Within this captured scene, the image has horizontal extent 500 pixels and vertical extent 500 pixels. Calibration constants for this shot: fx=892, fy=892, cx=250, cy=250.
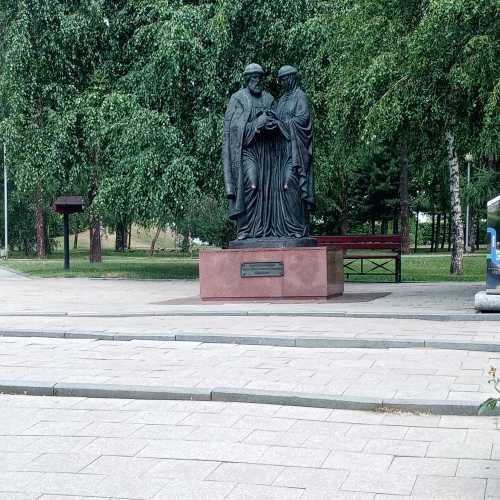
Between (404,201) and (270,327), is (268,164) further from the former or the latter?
(404,201)

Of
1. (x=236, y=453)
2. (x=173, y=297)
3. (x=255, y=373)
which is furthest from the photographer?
(x=173, y=297)

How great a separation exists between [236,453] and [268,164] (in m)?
10.8

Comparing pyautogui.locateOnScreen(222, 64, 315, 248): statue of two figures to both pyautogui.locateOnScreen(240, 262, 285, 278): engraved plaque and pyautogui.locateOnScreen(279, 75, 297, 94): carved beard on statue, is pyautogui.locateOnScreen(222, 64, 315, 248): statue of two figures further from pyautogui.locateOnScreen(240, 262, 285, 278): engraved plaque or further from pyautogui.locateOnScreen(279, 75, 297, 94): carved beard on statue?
pyautogui.locateOnScreen(240, 262, 285, 278): engraved plaque

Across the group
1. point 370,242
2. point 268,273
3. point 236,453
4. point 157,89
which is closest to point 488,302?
point 268,273

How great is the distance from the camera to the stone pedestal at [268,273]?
1485 centimetres

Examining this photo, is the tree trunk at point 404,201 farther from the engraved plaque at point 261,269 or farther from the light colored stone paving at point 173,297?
the engraved plaque at point 261,269

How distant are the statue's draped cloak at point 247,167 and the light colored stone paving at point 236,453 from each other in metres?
8.92

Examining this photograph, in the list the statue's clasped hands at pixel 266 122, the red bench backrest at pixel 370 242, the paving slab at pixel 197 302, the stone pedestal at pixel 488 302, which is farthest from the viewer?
the red bench backrest at pixel 370 242

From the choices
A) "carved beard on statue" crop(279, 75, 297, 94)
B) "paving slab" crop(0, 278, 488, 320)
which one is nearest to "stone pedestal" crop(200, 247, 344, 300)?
"paving slab" crop(0, 278, 488, 320)

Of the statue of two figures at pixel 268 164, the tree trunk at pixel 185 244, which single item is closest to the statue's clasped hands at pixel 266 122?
the statue of two figures at pixel 268 164

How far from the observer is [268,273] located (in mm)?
15062

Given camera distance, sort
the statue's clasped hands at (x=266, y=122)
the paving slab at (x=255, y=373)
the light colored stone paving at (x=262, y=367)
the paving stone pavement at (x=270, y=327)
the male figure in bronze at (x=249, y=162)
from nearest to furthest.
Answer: the paving slab at (x=255, y=373) < the light colored stone paving at (x=262, y=367) < the paving stone pavement at (x=270, y=327) < the statue's clasped hands at (x=266, y=122) < the male figure in bronze at (x=249, y=162)

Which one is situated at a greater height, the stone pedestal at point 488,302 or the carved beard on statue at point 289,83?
the carved beard on statue at point 289,83

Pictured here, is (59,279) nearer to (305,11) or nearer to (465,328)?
(305,11)
